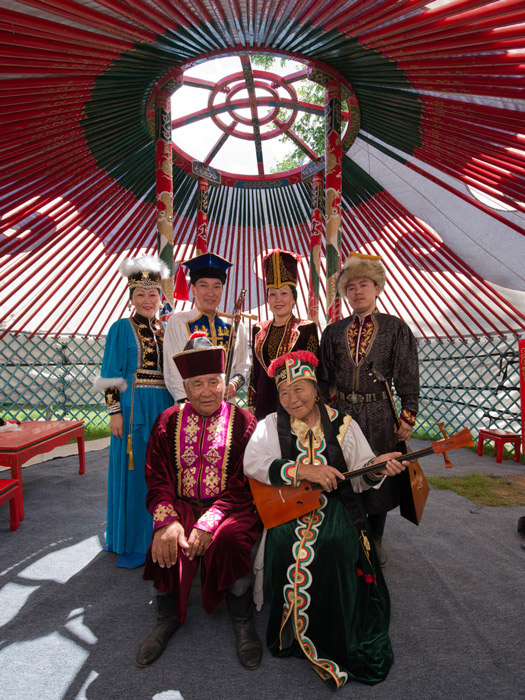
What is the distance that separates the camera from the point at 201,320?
2203 millimetres

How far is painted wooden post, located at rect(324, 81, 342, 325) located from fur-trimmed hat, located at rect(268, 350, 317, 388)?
4.83 feet

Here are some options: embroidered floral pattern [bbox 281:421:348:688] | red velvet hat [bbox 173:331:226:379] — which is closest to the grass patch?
embroidered floral pattern [bbox 281:421:348:688]

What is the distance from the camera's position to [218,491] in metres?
1.65

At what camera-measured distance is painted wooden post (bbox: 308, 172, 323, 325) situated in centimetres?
422

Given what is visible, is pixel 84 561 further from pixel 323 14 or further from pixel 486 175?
pixel 486 175

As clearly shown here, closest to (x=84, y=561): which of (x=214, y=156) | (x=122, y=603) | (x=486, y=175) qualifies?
(x=122, y=603)

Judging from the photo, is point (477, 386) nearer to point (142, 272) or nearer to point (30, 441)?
point (142, 272)

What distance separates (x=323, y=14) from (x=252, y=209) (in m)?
3.09

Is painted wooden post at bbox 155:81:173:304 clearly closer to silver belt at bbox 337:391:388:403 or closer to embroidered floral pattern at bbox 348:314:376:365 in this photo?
embroidered floral pattern at bbox 348:314:376:365

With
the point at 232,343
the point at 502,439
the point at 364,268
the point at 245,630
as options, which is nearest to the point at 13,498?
the point at 232,343

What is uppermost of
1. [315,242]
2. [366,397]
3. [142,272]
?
[315,242]

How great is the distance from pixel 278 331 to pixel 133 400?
2.87 feet

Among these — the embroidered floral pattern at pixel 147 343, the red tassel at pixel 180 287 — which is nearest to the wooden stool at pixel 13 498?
the embroidered floral pattern at pixel 147 343

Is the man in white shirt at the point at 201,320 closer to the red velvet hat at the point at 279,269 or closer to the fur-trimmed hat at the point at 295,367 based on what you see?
the red velvet hat at the point at 279,269
